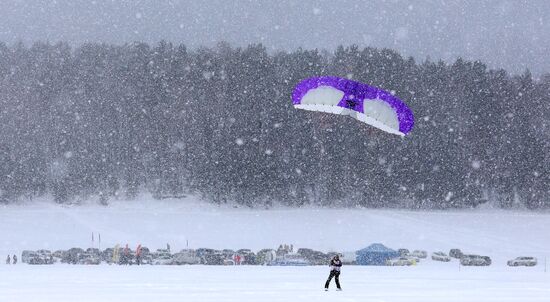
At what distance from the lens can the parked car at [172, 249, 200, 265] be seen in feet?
153

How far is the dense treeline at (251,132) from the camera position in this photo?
249 ft

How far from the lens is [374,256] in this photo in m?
50.4

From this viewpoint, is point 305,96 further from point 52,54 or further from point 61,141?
point 52,54

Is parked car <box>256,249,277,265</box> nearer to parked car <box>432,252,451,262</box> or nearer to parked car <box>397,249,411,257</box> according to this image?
parked car <box>397,249,411,257</box>

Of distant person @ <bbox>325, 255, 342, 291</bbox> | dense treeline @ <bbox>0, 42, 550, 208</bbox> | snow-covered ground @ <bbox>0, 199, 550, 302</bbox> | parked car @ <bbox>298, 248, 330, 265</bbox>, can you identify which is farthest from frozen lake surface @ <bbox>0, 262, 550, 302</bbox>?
dense treeline @ <bbox>0, 42, 550, 208</bbox>

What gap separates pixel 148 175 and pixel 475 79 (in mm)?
35020

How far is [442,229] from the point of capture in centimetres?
6500

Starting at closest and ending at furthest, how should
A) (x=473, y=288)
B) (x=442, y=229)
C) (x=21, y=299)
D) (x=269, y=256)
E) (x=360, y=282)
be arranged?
(x=21, y=299), (x=473, y=288), (x=360, y=282), (x=269, y=256), (x=442, y=229)

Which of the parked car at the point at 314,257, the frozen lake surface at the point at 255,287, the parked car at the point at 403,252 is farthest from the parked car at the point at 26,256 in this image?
the parked car at the point at 403,252

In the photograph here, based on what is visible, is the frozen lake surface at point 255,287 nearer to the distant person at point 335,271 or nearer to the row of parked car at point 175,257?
the distant person at point 335,271

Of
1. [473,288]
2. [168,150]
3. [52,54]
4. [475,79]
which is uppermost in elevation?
[52,54]

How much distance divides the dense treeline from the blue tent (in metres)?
24.6

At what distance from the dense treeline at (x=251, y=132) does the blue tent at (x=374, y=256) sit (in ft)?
80.6

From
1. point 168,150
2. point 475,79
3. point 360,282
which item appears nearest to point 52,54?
point 168,150
